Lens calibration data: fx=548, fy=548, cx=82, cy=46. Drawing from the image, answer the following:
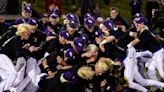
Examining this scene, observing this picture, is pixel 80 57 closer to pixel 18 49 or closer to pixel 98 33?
pixel 18 49

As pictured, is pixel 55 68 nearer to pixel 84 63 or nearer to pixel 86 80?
pixel 84 63

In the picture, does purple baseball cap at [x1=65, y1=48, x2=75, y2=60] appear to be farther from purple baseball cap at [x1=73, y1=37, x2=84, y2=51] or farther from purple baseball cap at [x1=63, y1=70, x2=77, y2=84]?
purple baseball cap at [x1=63, y1=70, x2=77, y2=84]

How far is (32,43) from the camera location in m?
11.3

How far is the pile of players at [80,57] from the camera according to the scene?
916cm

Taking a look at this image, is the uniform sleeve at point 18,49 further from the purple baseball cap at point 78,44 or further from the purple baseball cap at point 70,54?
the purple baseball cap at point 70,54

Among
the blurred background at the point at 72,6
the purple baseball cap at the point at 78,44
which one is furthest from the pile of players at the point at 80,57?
the blurred background at the point at 72,6

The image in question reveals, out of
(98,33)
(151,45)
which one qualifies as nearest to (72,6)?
(151,45)

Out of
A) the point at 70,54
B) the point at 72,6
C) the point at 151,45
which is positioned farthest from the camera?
the point at 72,6

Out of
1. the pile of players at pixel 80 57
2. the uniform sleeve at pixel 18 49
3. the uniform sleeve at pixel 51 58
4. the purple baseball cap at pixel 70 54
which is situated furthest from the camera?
the uniform sleeve at pixel 18 49

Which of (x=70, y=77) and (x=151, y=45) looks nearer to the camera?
(x=70, y=77)

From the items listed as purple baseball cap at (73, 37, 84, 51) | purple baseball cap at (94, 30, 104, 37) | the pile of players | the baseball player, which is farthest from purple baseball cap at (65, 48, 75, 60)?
the baseball player

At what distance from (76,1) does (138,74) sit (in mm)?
13127

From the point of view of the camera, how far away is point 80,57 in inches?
401

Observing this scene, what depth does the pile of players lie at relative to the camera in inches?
361
